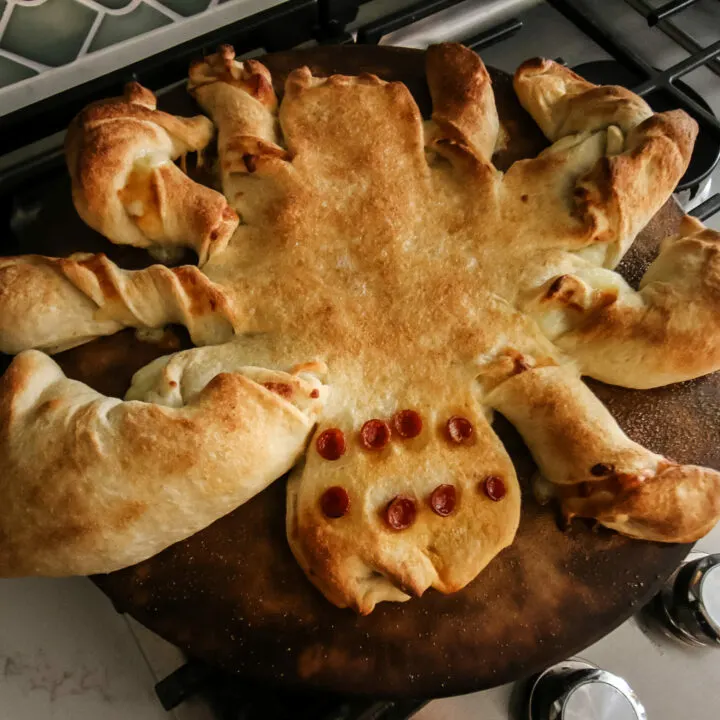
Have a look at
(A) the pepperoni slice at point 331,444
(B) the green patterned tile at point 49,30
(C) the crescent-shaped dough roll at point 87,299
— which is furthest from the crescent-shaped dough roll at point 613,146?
(B) the green patterned tile at point 49,30

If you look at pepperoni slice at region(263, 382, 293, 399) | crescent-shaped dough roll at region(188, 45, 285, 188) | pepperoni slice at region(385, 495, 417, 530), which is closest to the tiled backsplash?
crescent-shaped dough roll at region(188, 45, 285, 188)

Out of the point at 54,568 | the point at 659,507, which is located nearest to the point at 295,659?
the point at 54,568

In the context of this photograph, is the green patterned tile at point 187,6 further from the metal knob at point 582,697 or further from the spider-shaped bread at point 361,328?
the metal knob at point 582,697

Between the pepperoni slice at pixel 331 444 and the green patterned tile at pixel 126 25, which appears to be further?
the green patterned tile at pixel 126 25

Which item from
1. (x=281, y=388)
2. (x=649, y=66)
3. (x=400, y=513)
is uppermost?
(x=649, y=66)

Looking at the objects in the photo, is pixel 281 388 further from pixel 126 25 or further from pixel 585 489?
pixel 126 25

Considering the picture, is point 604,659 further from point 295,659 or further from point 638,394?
point 295,659

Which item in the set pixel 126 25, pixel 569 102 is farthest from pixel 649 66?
pixel 126 25
